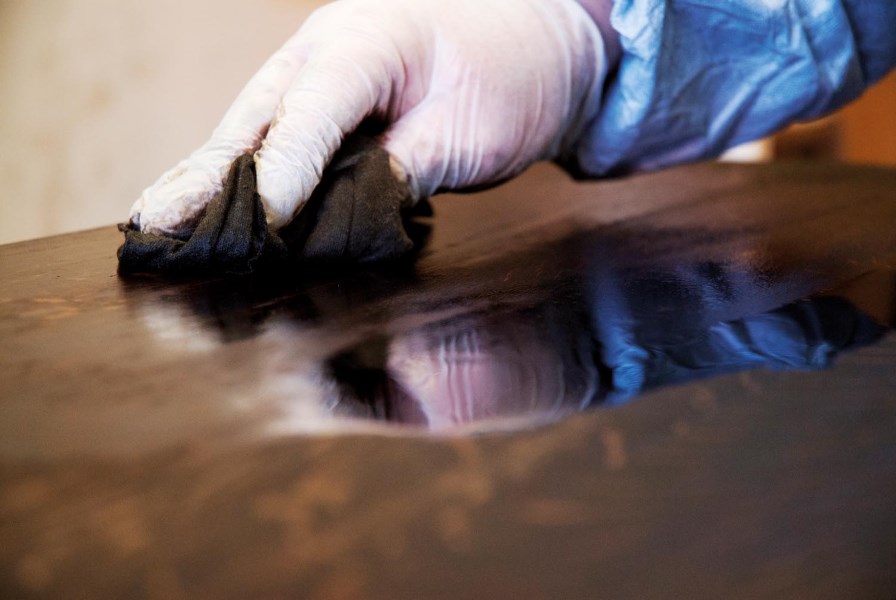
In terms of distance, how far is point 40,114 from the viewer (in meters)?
1.61

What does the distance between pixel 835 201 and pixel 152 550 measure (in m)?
0.86

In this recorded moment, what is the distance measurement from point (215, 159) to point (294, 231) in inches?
3.3

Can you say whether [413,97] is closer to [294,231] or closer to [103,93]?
[294,231]

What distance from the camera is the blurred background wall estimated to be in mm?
1587

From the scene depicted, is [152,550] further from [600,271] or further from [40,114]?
[40,114]

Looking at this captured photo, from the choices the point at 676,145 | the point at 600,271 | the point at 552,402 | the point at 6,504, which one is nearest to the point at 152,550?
the point at 6,504

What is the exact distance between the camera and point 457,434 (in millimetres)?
317

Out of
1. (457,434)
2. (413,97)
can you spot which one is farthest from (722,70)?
(457,434)

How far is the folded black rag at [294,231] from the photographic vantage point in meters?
0.59

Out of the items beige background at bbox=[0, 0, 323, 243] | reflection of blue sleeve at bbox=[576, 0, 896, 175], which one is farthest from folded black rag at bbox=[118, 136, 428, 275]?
beige background at bbox=[0, 0, 323, 243]

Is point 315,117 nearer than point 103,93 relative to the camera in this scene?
Yes

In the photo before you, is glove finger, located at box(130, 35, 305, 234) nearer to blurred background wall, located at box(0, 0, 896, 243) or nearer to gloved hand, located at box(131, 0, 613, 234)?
gloved hand, located at box(131, 0, 613, 234)

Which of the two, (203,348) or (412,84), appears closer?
(203,348)

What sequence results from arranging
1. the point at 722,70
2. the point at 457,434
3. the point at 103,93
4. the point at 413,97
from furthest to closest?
the point at 103,93
the point at 722,70
the point at 413,97
the point at 457,434
